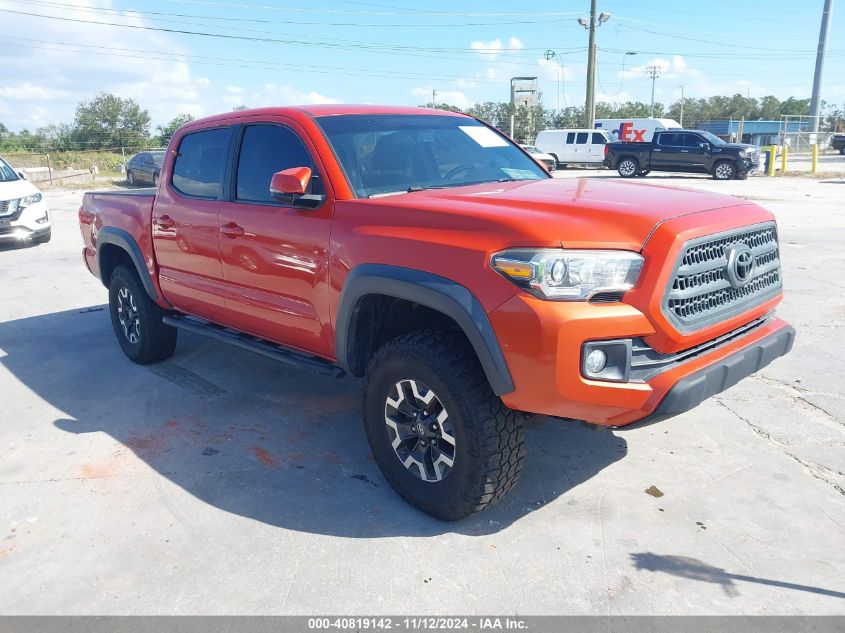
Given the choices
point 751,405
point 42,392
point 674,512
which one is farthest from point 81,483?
point 751,405

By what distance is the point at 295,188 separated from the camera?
11.3 feet

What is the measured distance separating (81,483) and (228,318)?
1.37m

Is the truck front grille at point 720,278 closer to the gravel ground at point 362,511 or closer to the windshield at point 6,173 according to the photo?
the gravel ground at point 362,511

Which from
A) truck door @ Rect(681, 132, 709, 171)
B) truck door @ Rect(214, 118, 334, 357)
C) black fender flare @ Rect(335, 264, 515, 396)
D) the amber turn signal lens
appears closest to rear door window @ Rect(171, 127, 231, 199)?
truck door @ Rect(214, 118, 334, 357)

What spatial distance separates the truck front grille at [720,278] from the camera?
2828mm

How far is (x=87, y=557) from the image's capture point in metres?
3.09

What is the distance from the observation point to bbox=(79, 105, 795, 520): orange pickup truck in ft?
8.91

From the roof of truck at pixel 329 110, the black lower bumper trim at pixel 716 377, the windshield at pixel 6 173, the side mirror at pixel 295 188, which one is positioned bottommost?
the black lower bumper trim at pixel 716 377

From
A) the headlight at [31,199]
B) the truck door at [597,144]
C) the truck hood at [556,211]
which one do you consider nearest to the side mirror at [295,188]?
the truck hood at [556,211]

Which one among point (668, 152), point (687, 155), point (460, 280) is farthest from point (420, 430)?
point (668, 152)

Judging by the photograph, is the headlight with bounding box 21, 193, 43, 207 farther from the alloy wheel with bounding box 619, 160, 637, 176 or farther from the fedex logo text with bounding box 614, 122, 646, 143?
the fedex logo text with bounding box 614, 122, 646, 143

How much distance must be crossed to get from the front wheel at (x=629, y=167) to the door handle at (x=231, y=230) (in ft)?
A: 83.6

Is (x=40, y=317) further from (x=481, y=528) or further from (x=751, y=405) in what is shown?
(x=751, y=405)

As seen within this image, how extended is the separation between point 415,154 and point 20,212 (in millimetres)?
10175
